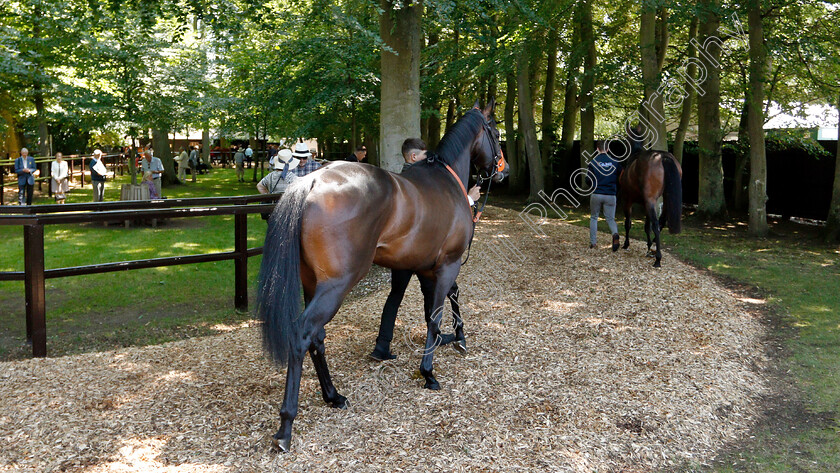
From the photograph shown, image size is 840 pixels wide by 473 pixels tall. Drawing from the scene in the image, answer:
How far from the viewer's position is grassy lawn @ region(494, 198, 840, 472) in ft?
15.2

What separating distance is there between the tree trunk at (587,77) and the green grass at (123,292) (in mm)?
9611

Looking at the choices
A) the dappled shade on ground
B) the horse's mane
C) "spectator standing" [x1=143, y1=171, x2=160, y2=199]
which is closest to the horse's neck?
the horse's mane

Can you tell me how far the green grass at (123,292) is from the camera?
7195 millimetres

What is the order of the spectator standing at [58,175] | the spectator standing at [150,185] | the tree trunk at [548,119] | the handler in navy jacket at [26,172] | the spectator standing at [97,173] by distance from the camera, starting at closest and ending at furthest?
1. the spectator standing at [150,185]
2. the handler in navy jacket at [26,172]
3. the spectator standing at [97,173]
4. the spectator standing at [58,175]
5. the tree trunk at [548,119]

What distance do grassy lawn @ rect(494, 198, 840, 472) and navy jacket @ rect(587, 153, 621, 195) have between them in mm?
1511

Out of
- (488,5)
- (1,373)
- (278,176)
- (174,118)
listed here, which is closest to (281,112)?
(174,118)

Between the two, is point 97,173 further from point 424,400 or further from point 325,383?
point 424,400

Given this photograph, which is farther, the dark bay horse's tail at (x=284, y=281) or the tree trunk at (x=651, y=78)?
the tree trunk at (x=651, y=78)

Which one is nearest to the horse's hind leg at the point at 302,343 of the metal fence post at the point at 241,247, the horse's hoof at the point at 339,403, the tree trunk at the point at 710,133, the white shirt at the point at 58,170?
the horse's hoof at the point at 339,403

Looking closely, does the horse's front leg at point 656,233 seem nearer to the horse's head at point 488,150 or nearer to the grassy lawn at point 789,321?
the grassy lawn at point 789,321

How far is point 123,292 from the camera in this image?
30.5ft

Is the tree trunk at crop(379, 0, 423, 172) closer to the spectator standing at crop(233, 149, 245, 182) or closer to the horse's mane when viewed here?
the horse's mane

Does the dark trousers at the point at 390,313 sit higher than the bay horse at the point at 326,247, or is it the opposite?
the bay horse at the point at 326,247

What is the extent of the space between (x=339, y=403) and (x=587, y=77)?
14643 mm
